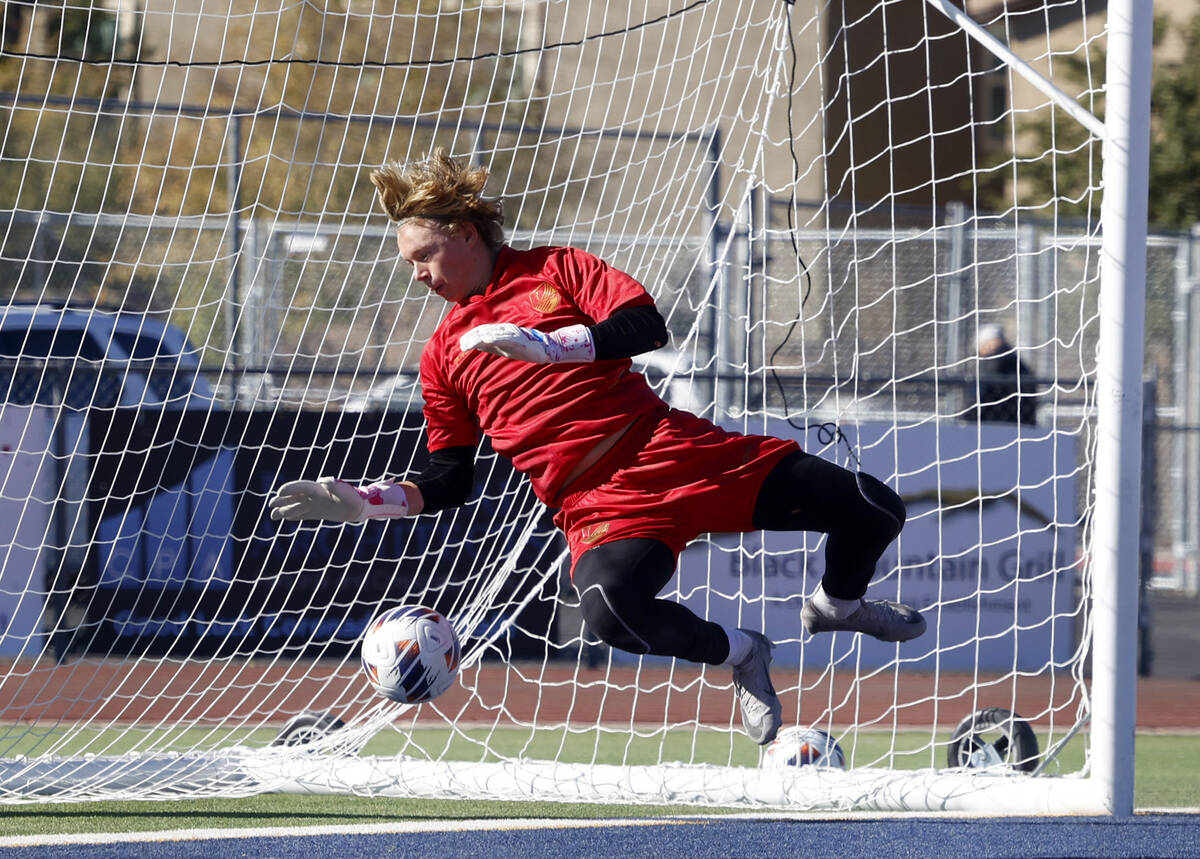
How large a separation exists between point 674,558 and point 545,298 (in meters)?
0.76

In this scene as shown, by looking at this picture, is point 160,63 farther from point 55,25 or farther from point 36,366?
point 55,25

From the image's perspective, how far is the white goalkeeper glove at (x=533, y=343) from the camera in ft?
11.2

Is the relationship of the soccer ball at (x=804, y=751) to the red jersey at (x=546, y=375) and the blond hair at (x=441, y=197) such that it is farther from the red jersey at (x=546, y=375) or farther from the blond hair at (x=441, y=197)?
the blond hair at (x=441, y=197)

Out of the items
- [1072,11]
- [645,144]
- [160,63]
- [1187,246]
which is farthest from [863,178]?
[160,63]

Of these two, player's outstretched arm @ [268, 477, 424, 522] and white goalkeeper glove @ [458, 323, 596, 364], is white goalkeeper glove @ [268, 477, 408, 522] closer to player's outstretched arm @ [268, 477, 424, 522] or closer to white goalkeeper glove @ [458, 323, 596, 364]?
player's outstretched arm @ [268, 477, 424, 522]

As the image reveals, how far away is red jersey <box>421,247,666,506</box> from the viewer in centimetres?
399

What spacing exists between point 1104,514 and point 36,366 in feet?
19.6

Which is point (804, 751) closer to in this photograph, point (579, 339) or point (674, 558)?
point (674, 558)

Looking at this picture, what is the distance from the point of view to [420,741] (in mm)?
6852

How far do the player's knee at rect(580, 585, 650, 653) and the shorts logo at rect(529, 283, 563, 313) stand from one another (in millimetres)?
738

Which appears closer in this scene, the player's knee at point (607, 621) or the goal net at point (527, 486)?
the player's knee at point (607, 621)

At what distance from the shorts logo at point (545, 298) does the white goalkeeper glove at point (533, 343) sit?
13.2 inches

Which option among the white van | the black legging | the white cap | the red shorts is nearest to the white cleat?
the black legging

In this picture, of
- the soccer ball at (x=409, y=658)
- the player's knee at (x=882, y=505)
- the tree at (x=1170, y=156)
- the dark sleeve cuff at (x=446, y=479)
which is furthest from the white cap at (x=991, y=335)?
the tree at (x=1170, y=156)
